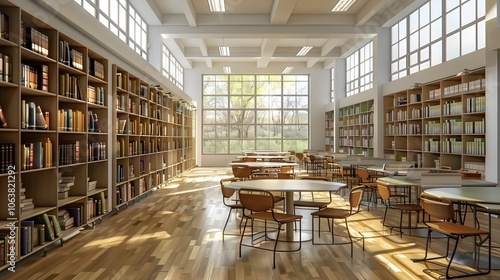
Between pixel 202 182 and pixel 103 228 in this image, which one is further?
pixel 202 182

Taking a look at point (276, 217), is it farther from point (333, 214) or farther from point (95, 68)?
point (95, 68)

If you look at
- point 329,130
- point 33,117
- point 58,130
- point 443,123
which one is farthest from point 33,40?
point 329,130

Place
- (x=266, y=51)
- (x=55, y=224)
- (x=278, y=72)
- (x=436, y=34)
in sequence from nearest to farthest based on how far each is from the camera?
(x=55, y=224), (x=436, y=34), (x=266, y=51), (x=278, y=72)

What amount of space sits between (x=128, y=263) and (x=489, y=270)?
3361 mm

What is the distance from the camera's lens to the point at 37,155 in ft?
13.8

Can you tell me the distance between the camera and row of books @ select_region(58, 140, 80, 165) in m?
4.82

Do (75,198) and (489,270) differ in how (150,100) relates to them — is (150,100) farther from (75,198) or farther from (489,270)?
(489,270)

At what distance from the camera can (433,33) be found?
993cm

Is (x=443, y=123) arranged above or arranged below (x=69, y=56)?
below

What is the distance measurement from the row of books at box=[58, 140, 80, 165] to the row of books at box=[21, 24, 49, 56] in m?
1.12

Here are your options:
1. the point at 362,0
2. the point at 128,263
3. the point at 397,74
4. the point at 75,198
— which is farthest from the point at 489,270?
the point at 397,74

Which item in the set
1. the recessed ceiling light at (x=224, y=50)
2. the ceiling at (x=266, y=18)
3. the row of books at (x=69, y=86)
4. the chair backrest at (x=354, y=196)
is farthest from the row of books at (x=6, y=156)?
A: the recessed ceiling light at (x=224, y=50)

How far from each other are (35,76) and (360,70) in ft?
41.7

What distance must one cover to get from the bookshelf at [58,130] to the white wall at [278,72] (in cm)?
988
